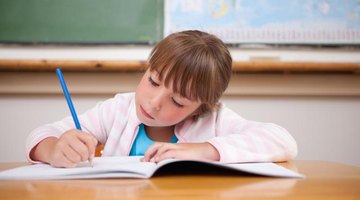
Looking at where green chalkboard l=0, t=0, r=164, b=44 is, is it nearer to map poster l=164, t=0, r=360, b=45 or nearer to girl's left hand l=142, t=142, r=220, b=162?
map poster l=164, t=0, r=360, b=45

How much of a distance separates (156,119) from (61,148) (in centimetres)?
26

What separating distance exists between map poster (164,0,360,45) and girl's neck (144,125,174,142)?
59 cm

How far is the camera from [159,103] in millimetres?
872

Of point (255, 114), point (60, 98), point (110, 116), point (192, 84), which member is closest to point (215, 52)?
point (192, 84)

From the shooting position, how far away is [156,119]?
2.99 feet

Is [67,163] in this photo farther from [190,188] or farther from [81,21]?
[81,21]

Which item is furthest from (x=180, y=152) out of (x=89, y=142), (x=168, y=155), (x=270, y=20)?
(x=270, y=20)

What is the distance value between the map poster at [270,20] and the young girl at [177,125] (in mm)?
554

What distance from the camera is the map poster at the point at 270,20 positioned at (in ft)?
5.23

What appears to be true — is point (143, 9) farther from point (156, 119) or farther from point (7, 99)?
point (156, 119)

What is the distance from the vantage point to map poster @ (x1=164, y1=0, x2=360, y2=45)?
1594 mm

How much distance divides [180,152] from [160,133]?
0.37 m

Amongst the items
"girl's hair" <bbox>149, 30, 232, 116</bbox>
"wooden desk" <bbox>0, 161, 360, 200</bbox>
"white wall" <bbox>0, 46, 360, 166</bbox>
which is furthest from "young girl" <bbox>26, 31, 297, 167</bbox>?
"white wall" <bbox>0, 46, 360, 166</bbox>

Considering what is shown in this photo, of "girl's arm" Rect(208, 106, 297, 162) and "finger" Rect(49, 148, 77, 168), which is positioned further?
"girl's arm" Rect(208, 106, 297, 162)
